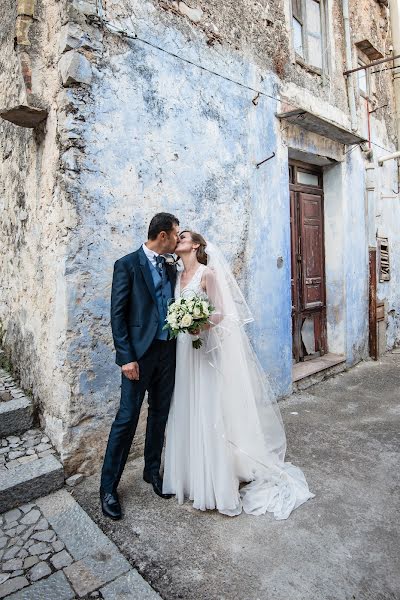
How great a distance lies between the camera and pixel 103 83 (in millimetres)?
3383

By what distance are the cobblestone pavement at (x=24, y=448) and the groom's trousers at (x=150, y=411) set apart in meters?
0.77

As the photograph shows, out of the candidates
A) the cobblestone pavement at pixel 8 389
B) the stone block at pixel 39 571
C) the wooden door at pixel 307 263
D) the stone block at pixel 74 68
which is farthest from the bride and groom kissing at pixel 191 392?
the wooden door at pixel 307 263

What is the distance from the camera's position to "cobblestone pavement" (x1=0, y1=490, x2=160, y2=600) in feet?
7.18

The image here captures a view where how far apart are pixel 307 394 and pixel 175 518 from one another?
318 cm

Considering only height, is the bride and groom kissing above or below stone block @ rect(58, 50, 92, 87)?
below

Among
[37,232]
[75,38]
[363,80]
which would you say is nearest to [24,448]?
[37,232]

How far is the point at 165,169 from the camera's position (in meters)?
3.87

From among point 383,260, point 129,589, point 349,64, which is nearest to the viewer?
point 129,589

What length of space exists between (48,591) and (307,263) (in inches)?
213

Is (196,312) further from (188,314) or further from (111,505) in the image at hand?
(111,505)

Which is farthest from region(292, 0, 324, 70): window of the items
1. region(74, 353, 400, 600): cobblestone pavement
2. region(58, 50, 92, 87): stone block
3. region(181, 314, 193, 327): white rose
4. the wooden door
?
region(74, 353, 400, 600): cobblestone pavement

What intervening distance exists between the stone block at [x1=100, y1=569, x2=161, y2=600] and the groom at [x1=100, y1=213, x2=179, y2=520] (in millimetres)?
575

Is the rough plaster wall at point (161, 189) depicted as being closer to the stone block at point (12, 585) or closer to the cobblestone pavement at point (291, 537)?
the cobblestone pavement at point (291, 537)

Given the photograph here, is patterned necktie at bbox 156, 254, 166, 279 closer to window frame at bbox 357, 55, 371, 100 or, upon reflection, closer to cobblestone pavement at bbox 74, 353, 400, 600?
cobblestone pavement at bbox 74, 353, 400, 600
